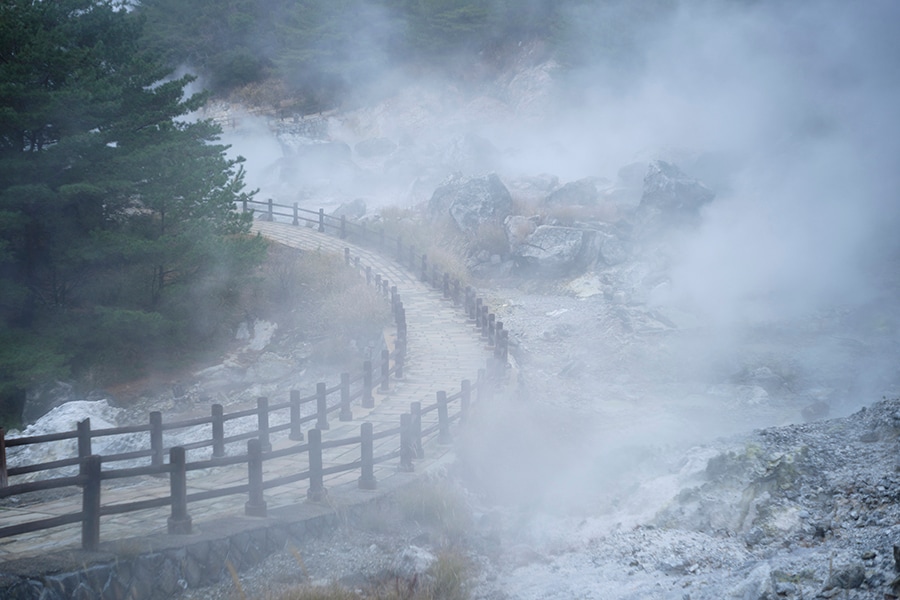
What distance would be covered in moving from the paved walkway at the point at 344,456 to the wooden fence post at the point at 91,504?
288 mm

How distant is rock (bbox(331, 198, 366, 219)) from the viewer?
1167 inches

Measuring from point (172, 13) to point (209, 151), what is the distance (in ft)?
111

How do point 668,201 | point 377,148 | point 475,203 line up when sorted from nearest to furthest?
point 668,201
point 475,203
point 377,148

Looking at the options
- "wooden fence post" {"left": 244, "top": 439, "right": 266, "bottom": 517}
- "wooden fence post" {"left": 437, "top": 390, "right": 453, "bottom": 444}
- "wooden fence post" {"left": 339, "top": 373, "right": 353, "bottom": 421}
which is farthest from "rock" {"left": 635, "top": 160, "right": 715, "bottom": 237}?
"wooden fence post" {"left": 244, "top": 439, "right": 266, "bottom": 517}

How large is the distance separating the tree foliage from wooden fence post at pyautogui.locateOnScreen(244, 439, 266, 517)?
9258mm

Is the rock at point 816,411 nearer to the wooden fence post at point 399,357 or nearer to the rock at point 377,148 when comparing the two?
the wooden fence post at point 399,357

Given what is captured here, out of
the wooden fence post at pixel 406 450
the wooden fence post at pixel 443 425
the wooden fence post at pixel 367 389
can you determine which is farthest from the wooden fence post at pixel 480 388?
the wooden fence post at pixel 406 450

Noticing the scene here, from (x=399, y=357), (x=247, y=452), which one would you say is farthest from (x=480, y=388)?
(x=247, y=452)

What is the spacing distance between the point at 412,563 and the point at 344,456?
292 centimetres

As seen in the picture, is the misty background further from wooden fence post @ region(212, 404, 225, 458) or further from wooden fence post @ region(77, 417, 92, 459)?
wooden fence post @ region(77, 417, 92, 459)

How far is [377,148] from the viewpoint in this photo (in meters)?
38.2

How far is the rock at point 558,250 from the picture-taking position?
2116 cm

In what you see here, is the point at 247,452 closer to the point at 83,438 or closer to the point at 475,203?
the point at 83,438

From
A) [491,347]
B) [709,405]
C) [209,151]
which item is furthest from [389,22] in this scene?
[709,405]
